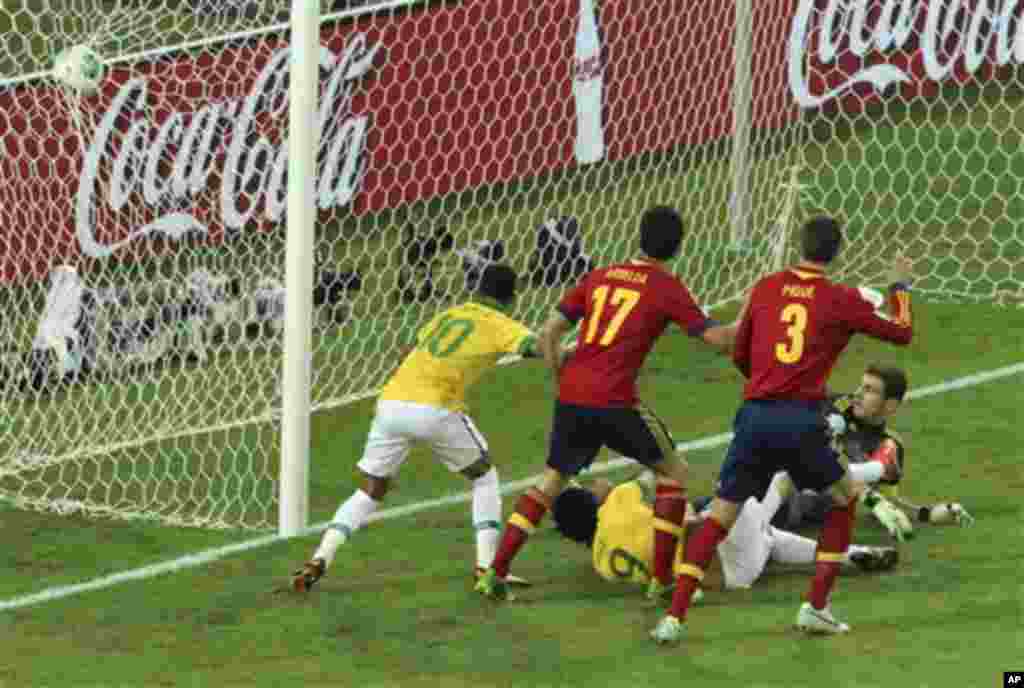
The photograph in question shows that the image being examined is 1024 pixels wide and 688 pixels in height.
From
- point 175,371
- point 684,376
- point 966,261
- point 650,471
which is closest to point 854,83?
point 966,261

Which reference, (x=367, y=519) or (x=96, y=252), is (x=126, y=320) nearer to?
(x=96, y=252)

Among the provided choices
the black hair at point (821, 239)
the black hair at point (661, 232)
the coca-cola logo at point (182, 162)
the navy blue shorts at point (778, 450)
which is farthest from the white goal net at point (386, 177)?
the black hair at point (821, 239)

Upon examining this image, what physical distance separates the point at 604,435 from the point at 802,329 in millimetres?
1122

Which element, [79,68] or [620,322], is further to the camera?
[79,68]

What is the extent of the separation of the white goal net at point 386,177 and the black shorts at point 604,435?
229 centimetres

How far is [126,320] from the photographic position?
47.3ft

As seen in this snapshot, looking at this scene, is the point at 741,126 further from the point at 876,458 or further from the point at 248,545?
the point at 248,545

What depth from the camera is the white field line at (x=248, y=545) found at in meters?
11.8

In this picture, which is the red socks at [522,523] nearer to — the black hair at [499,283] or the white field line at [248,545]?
the black hair at [499,283]

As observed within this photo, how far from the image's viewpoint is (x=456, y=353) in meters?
11.6

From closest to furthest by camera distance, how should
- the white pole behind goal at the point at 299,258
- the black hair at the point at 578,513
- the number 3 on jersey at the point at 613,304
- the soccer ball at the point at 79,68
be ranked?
the number 3 on jersey at the point at 613,304 → the black hair at the point at 578,513 → the white pole behind goal at the point at 299,258 → the soccer ball at the point at 79,68

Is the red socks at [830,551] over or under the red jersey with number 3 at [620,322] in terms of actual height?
under

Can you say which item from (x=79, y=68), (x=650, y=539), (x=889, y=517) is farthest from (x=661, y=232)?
(x=79, y=68)

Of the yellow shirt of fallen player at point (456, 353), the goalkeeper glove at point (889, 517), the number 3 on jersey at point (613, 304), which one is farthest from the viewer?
the goalkeeper glove at point (889, 517)
